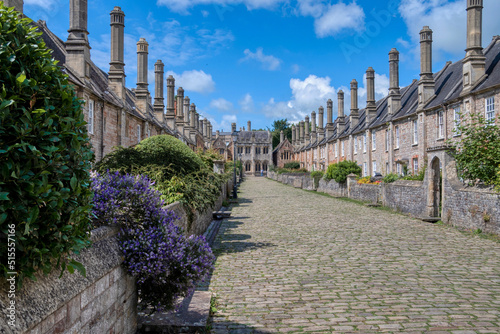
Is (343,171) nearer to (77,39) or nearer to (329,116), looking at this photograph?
(77,39)

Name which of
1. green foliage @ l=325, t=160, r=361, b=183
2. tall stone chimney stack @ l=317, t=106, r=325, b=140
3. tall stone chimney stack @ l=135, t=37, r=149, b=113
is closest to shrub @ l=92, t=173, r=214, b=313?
green foliage @ l=325, t=160, r=361, b=183

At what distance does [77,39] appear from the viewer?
803 inches

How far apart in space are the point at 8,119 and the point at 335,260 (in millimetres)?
7703

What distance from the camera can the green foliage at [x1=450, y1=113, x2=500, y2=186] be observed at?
1273 cm

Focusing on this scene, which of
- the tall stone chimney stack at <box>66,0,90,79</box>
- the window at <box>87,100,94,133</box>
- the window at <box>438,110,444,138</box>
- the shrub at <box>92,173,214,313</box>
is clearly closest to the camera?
the shrub at <box>92,173,214,313</box>

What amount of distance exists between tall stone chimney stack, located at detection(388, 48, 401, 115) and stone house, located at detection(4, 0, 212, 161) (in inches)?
897

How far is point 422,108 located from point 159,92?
Answer: 25.7m

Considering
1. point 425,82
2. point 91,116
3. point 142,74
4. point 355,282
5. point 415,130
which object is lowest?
point 355,282

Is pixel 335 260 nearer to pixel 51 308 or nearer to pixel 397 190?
pixel 51 308

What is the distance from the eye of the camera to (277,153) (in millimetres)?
105500

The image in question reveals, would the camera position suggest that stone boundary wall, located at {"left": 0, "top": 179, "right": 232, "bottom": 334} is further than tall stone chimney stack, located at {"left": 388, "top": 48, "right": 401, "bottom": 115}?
No

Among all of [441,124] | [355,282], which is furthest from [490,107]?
[355,282]

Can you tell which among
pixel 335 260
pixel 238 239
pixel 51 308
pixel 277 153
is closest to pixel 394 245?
pixel 335 260

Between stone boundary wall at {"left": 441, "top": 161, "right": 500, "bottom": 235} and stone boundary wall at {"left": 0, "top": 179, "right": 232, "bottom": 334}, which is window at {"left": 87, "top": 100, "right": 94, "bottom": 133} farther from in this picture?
stone boundary wall at {"left": 0, "top": 179, "right": 232, "bottom": 334}
